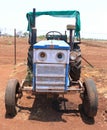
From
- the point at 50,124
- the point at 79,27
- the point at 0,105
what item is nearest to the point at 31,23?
the point at 79,27

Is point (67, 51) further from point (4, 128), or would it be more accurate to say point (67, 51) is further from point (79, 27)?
point (79, 27)

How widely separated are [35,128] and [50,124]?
1.42ft

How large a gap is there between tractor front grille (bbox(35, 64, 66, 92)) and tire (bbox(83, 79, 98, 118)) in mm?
661

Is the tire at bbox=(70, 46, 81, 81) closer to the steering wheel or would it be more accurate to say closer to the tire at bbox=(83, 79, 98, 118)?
the steering wheel

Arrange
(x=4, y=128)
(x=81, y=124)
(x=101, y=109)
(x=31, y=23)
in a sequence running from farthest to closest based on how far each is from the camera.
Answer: (x=31, y=23) → (x=101, y=109) → (x=81, y=124) → (x=4, y=128)

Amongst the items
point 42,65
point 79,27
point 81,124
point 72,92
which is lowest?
point 81,124

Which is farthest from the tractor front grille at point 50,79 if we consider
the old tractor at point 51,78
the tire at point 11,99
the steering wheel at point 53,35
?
the steering wheel at point 53,35

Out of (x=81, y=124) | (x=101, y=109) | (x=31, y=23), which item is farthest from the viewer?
(x=31, y=23)

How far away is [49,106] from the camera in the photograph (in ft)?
27.5

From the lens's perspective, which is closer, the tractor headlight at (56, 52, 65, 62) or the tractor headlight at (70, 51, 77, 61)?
the tractor headlight at (56, 52, 65, 62)

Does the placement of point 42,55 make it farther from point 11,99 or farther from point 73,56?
point 73,56

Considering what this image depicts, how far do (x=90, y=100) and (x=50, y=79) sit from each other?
108 cm

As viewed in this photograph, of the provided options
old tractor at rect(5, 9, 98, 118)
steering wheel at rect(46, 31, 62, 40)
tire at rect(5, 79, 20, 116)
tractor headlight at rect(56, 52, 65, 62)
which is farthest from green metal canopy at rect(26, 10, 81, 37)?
tractor headlight at rect(56, 52, 65, 62)

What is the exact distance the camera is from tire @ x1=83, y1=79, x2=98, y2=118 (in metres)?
7.34
